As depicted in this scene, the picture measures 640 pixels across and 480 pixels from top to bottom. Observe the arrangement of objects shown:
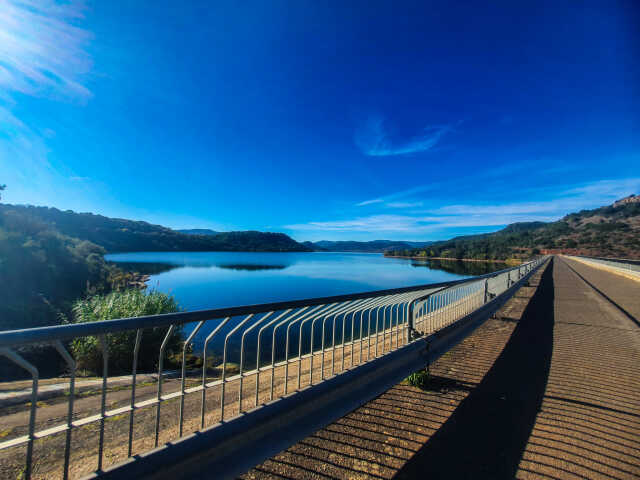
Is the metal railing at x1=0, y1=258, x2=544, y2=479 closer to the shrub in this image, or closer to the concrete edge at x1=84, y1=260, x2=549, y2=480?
the concrete edge at x1=84, y1=260, x2=549, y2=480

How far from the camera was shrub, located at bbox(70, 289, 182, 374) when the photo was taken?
657 cm

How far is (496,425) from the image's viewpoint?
10.0 ft

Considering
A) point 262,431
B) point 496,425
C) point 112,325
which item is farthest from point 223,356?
point 496,425

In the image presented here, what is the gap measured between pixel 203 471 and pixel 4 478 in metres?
1.56

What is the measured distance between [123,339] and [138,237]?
433 ft

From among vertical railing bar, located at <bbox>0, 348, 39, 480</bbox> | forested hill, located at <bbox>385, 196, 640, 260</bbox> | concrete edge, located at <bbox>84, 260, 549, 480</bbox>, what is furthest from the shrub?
forested hill, located at <bbox>385, 196, 640, 260</bbox>

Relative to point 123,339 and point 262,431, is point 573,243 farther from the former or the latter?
point 262,431

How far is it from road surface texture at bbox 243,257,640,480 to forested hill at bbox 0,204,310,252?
29.3m

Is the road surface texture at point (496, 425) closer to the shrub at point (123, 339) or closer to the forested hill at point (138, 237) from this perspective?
the shrub at point (123, 339)

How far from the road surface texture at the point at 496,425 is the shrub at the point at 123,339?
19.9 ft

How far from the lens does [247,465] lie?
1.90 metres

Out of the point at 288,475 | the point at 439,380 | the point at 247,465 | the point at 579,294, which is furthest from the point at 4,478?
the point at 579,294

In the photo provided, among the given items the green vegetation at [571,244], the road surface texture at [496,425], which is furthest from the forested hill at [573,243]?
the road surface texture at [496,425]

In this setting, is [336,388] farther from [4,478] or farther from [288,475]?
[4,478]
